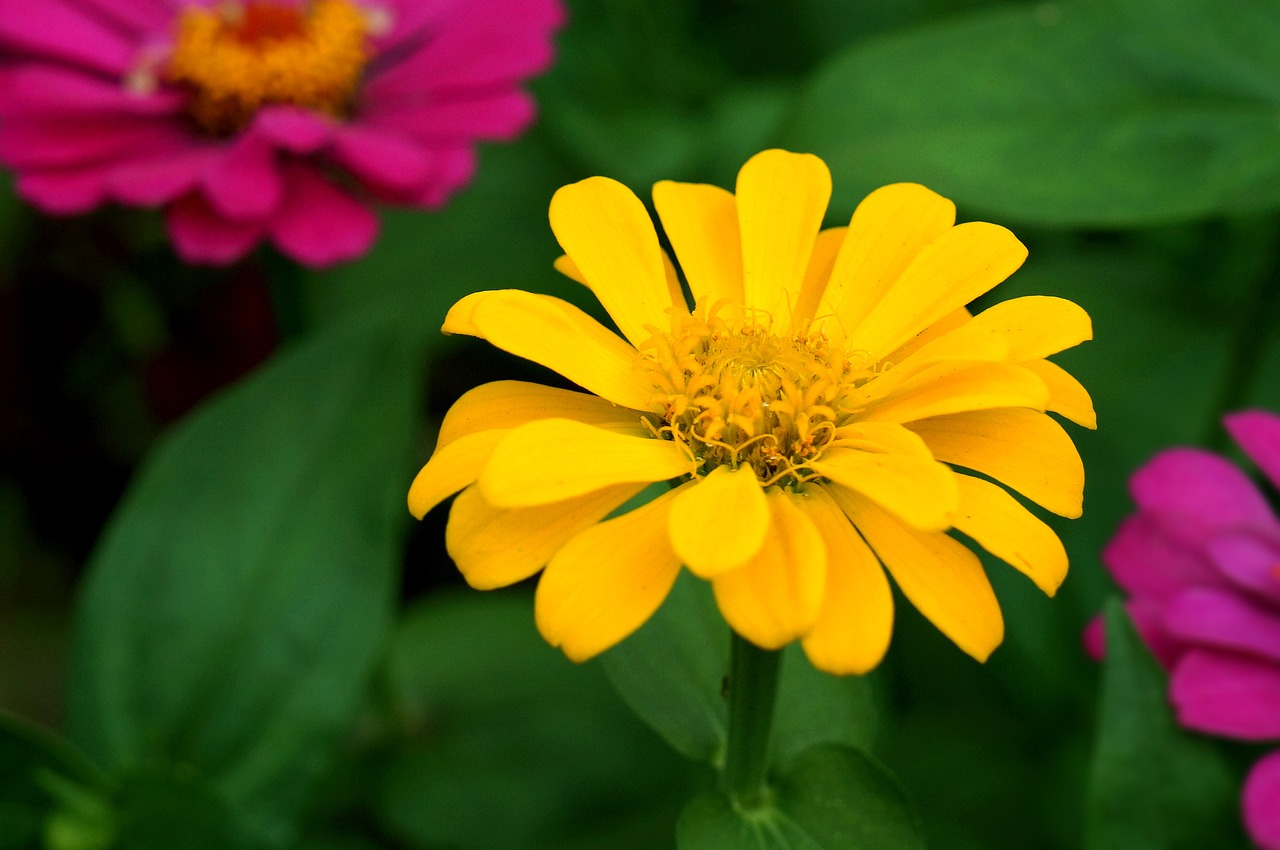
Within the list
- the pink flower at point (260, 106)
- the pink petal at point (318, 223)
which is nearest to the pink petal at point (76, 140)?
the pink flower at point (260, 106)

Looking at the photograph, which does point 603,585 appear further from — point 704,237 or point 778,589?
point 704,237

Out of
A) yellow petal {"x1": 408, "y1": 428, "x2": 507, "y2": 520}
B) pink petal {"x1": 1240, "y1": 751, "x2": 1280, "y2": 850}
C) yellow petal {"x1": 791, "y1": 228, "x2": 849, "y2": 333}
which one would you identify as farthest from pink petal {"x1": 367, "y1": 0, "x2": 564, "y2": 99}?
pink petal {"x1": 1240, "y1": 751, "x2": 1280, "y2": 850}

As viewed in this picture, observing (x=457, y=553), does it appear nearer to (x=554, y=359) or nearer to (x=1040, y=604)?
(x=554, y=359)

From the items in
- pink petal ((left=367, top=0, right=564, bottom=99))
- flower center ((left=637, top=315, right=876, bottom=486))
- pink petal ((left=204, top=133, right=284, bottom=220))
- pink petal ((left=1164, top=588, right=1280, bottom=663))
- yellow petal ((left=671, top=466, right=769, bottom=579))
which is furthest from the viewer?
pink petal ((left=367, top=0, right=564, bottom=99))

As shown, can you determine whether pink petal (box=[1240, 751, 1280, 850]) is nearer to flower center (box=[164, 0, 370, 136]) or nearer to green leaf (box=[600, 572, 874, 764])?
green leaf (box=[600, 572, 874, 764])

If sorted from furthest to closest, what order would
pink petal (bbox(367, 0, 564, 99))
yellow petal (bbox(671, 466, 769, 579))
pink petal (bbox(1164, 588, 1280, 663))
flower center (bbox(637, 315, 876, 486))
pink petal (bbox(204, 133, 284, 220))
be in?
pink petal (bbox(367, 0, 564, 99))
pink petal (bbox(204, 133, 284, 220))
pink petal (bbox(1164, 588, 1280, 663))
flower center (bbox(637, 315, 876, 486))
yellow petal (bbox(671, 466, 769, 579))

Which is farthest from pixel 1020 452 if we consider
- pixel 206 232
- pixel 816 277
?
pixel 206 232
